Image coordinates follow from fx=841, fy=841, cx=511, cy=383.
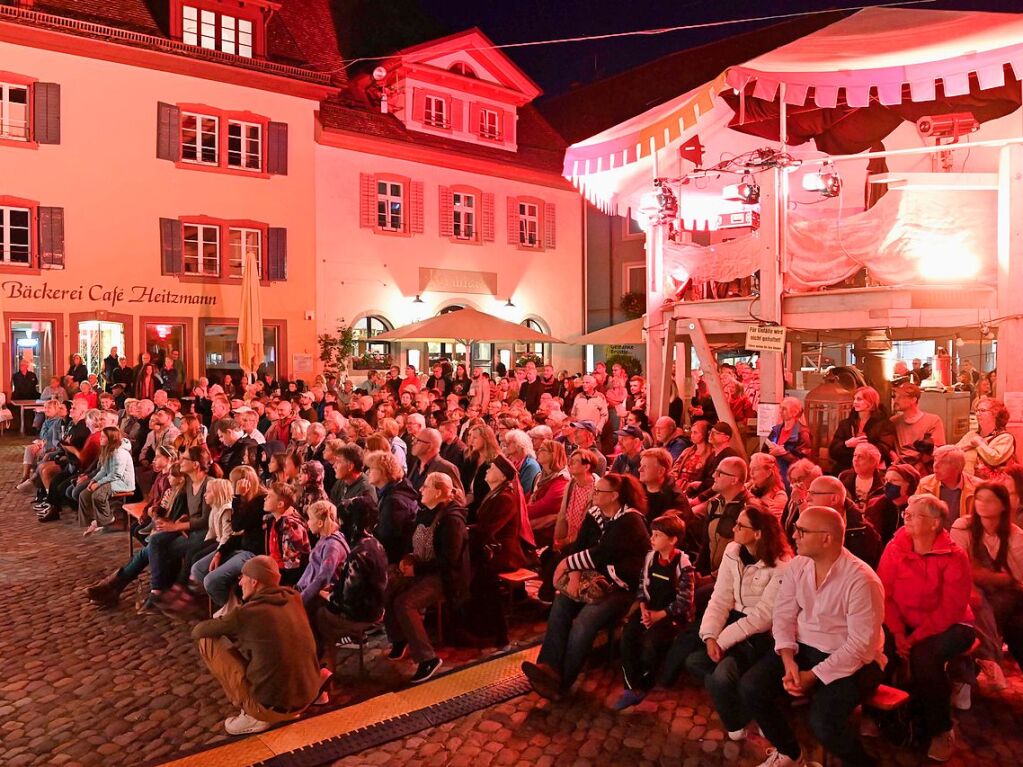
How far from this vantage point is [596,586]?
17.5ft

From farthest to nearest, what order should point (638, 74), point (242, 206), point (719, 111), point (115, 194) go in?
point (638, 74)
point (242, 206)
point (115, 194)
point (719, 111)

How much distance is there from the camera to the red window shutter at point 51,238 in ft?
59.8

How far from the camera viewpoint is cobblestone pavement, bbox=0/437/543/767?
4988mm

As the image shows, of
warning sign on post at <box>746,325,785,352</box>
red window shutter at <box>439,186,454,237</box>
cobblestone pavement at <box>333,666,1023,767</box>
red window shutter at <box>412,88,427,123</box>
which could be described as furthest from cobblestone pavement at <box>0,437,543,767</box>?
red window shutter at <box>412,88,427,123</box>

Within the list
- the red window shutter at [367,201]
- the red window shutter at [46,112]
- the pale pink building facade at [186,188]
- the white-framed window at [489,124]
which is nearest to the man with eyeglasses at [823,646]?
the pale pink building facade at [186,188]

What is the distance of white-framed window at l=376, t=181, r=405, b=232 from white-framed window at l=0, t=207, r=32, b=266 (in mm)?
8352

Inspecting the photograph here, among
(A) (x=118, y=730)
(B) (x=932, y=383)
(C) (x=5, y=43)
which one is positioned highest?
(C) (x=5, y=43)

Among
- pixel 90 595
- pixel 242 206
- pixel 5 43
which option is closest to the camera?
pixel 90 595

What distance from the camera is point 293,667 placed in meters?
5.02

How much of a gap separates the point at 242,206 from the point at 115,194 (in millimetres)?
2891

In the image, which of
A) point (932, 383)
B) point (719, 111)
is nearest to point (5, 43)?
point (719, 111)

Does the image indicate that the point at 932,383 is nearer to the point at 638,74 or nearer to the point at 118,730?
the point at 118,730

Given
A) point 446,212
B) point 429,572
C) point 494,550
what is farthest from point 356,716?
point 446,212

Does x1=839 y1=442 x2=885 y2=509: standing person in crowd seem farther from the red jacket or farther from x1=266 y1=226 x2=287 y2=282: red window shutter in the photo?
A: x1=266 y1=226 x2=287 y2=282: red window shutter
